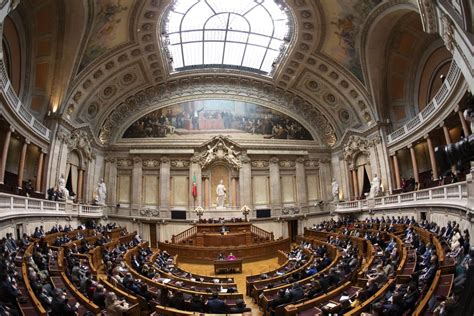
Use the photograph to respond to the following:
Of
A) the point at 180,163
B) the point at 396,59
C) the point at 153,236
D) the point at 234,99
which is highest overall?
the point at 234,99

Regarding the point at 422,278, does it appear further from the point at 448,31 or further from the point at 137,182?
the point at 137,182

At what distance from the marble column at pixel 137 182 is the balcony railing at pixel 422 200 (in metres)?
16.5

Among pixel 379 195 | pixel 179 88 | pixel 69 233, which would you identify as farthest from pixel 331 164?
pixel 69 233

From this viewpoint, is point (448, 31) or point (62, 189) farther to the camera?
point (62, 189)

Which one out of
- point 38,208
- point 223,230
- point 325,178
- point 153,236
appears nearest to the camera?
point 38,208

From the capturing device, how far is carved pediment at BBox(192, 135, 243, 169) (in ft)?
94.0

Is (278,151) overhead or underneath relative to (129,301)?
overhead

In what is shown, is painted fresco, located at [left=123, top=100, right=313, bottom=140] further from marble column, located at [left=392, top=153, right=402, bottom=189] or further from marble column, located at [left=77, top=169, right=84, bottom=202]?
marble column, located at [left=392, top=153, right=402, bottom=189]

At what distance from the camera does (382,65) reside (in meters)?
22.1

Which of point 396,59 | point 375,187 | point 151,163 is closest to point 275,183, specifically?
point 375,187

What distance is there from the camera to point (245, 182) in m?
28.9

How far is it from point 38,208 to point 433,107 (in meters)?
20.8

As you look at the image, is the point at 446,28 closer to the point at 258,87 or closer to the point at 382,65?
the point at 382,65

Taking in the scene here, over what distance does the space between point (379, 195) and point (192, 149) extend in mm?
15411
